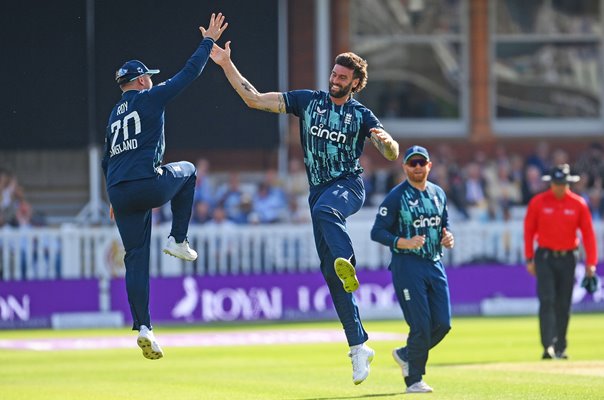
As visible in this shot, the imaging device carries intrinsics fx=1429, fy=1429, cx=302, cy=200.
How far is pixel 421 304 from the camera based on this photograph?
12.2 metres

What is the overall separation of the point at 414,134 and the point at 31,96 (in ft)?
27.1

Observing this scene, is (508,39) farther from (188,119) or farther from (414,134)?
(188,119)

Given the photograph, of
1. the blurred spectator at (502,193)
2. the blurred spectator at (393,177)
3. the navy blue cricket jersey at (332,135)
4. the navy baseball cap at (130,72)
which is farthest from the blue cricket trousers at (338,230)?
the blurred spectator at (502,193)

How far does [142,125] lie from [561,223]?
21.6ft

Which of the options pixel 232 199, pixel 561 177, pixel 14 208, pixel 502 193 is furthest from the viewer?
pixel 502 193

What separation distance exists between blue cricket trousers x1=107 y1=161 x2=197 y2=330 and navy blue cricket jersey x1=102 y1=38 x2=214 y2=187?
93 mm

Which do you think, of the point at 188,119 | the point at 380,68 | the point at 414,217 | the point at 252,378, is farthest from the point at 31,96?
the point at 414,217

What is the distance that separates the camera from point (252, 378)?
14141 mm

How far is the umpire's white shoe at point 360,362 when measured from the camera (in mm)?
11109

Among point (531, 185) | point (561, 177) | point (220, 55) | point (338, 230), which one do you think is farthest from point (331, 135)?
point (531, 185)

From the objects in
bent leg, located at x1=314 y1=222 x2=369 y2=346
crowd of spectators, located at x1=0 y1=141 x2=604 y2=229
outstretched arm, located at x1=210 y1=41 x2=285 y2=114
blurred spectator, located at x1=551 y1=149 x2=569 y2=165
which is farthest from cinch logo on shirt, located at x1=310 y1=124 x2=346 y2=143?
blurred spectator, located at x1=551 y1=149 x2=569 y2=165

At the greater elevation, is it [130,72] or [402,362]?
[130,72]

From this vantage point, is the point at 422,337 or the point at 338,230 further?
the point at 422,337

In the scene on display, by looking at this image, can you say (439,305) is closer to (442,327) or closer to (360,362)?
(442,327)
